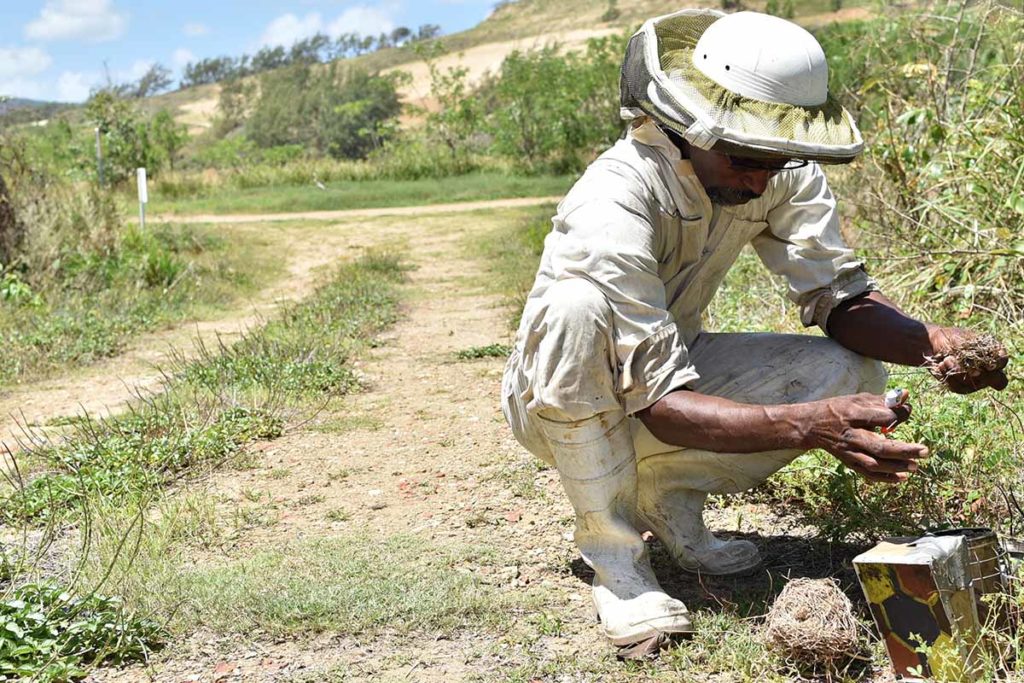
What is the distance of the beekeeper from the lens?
7.99 ft

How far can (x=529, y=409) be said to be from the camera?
2693mm

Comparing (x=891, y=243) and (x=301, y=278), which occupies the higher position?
(x=891, y=243)

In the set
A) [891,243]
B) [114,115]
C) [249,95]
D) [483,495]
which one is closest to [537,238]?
[891,243]

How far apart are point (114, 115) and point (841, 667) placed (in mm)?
18895

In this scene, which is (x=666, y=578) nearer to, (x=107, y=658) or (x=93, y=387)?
(x=107, y=658)

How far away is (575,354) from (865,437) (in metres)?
0.63

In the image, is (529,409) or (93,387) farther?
(93,387)

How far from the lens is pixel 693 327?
9.91 feet

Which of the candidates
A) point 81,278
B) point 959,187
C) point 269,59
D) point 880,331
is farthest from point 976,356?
point 269,59

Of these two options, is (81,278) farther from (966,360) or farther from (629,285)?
(966,360)

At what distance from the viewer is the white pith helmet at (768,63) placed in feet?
8.01

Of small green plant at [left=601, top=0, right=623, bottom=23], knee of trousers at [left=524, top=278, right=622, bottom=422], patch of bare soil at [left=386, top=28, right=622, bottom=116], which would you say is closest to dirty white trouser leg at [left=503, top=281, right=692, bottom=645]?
knee of trousers at [left=524, top=278, right=622, bottom=422]

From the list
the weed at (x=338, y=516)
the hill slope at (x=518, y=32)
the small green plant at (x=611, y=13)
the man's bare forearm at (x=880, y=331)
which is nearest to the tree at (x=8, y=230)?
the weed at (x=338, y=516)

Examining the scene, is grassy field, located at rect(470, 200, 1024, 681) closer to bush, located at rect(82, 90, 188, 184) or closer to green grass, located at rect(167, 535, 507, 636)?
green grass, located at rect(167, 535, 507, 636)
